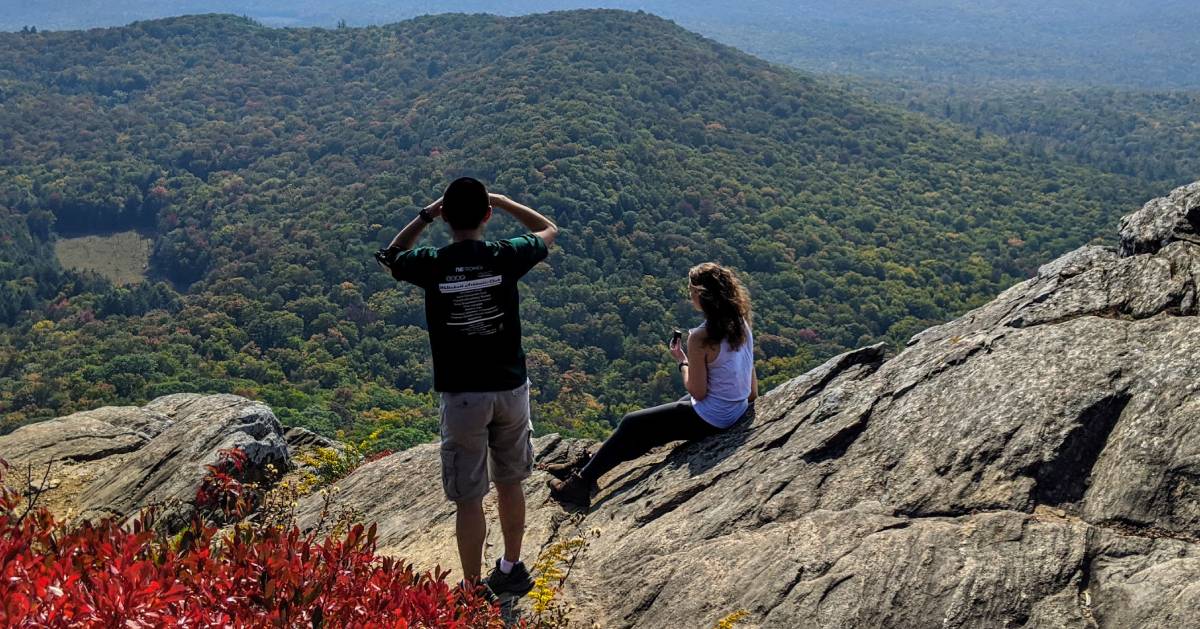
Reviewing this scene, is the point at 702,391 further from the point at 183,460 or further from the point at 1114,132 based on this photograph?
the point at 1114,132

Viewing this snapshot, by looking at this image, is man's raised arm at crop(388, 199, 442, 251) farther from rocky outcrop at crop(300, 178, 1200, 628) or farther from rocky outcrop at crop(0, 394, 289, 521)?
rocky outcrop at crop(0, 394, 289, 521)

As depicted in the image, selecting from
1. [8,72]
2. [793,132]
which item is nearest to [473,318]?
[793,132]

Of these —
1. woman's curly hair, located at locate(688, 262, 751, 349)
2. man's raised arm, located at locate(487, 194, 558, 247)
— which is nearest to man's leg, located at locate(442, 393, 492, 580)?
man's raised arm, located at locate(487, 194, 558, 247)

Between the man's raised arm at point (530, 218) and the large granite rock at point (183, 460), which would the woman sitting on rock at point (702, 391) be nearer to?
the man's raised arm at point (530, 218)

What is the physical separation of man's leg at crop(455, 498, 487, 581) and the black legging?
2.08 metres

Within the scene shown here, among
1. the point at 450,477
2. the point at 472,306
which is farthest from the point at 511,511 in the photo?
the point at 472,306

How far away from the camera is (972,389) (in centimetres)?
723

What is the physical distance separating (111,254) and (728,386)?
117151 mm

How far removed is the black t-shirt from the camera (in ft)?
19.7

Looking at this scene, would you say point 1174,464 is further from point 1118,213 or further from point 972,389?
point 1118,213

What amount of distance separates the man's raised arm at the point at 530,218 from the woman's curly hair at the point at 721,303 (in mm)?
1643

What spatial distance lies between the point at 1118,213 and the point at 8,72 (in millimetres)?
179662

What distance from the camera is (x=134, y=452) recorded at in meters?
12.5

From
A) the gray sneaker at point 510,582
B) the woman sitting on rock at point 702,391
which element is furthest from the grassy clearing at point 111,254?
the gray sneaker at point 510,582
